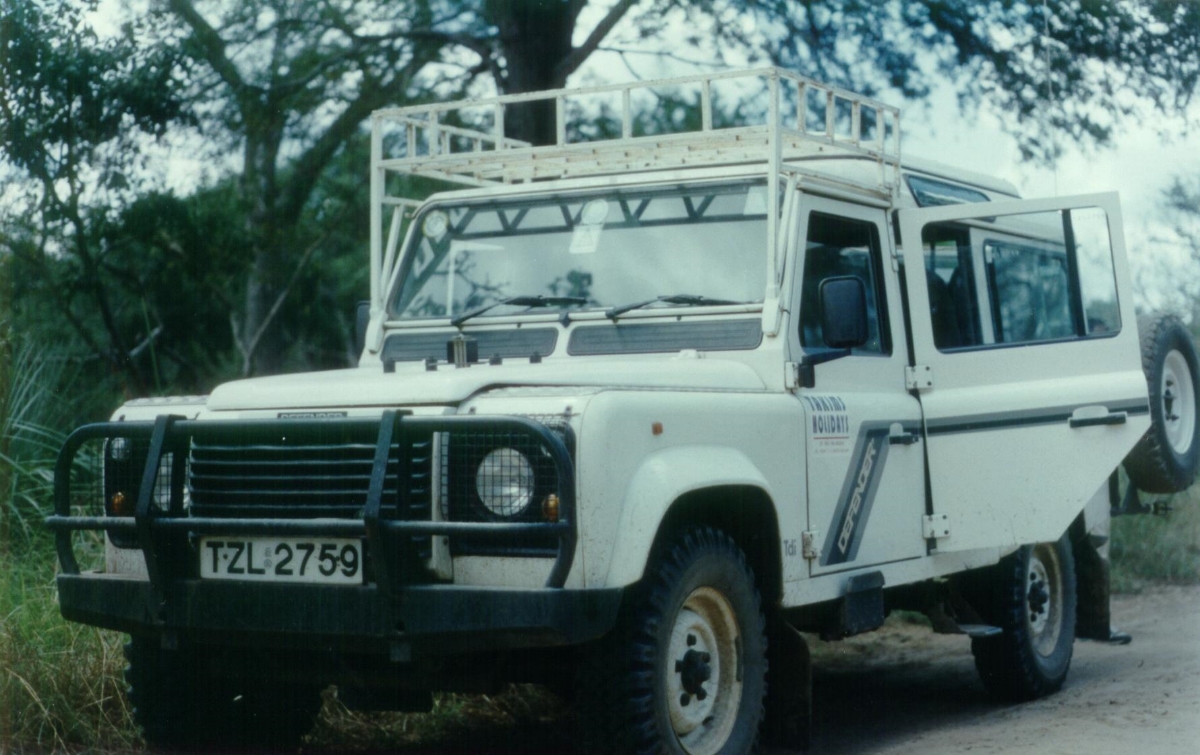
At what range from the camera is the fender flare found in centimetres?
422

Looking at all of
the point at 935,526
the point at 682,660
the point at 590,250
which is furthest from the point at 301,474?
the point at 935,526

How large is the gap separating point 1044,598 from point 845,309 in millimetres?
2519

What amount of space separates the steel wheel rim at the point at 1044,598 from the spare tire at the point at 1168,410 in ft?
1.78

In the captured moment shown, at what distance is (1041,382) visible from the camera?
6320 mm

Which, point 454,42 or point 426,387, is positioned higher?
point 454,42

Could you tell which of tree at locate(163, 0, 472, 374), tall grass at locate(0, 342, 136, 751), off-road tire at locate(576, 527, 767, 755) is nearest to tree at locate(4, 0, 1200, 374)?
→ tree at locate(163, 0, 472, 374)

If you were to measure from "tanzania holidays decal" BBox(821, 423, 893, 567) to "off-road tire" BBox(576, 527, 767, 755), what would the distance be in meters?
0.52

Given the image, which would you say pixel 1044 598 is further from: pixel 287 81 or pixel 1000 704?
pixel 287 81

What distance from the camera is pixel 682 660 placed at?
15.2ft

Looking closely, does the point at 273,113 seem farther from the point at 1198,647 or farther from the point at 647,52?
the point at 1198,647

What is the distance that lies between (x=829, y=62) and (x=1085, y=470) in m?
5.54

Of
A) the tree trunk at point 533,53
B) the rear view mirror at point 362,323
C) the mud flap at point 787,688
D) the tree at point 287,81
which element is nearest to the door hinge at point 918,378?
the mud flap at point 787,688

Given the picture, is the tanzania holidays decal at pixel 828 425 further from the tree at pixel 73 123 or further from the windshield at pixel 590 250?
the tree at pixel 73 123

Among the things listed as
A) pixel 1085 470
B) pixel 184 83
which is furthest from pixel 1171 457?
pixel 184 83
